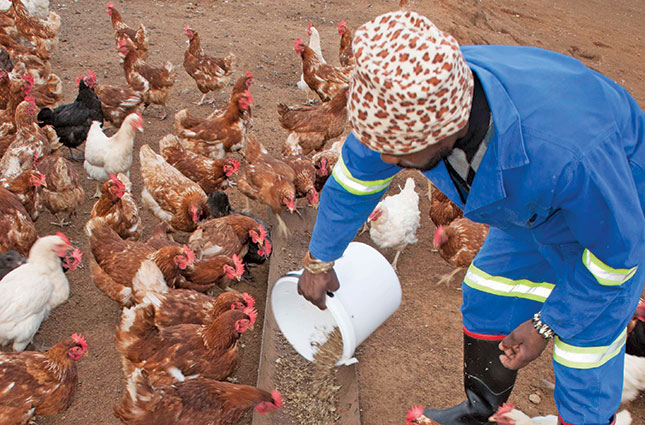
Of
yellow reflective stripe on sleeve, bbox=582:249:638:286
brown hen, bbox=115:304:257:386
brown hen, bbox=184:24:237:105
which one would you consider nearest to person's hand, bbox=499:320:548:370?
yellow reflective stripe on sleeve, bbox=582:249:638:286

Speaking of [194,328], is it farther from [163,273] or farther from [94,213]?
[94,213]

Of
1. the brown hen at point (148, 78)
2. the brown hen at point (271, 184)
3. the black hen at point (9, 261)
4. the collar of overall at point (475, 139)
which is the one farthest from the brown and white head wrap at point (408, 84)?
the brown hen at point (148, 78)

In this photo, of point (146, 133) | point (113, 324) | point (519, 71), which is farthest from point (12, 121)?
point (519, 71)

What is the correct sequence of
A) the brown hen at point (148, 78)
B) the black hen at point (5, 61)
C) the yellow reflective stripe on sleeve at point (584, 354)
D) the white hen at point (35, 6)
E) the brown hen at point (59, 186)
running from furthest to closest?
the white hen at point (35, 6)
the black hen at point (5, 61)
the brown hen at point (148, 78)
the brown hen at point (59, 186)
the yellow reflective stripe on sleeve at point (584, 354)

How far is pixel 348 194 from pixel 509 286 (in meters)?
0.91

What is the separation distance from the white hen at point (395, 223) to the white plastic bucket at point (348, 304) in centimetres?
159

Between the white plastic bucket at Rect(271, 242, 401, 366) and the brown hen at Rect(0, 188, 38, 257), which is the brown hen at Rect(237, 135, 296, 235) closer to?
the white plastic bucket at Rect(271, 242, 401, 366)

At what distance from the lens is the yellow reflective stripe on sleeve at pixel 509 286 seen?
2326 millimetres

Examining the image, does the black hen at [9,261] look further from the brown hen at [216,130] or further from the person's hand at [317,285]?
the person's hand at [317,285]

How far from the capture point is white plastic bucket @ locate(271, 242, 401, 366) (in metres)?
2.85

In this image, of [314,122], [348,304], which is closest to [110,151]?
[314,122]

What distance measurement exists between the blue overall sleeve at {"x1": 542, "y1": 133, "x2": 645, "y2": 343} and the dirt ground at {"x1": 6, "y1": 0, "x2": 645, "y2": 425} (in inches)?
77.4

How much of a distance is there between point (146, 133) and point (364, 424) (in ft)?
16.1

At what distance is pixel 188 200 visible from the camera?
467 centimetres
